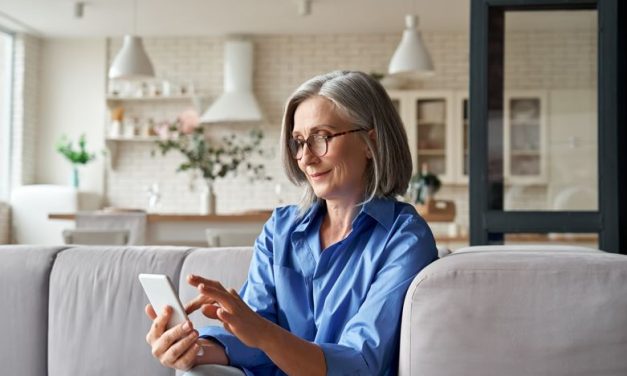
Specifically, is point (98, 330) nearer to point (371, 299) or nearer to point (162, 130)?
point (371, 299)

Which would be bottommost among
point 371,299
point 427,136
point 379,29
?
point 371,299

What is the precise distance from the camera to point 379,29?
30.6 feet

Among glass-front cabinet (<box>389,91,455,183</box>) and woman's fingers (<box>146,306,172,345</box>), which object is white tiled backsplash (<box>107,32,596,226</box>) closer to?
glass-front cabinet (<box>389,91,455,183</box>)

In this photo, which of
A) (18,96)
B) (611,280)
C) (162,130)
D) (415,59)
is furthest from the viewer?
(18,96)

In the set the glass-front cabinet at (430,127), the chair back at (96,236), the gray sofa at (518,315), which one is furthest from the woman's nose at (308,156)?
the glass-front cabinet at (430,127)

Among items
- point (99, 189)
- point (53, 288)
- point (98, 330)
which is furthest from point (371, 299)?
point (99, 189)

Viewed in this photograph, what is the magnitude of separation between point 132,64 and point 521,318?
5.85 m

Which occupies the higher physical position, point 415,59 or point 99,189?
point 415,59

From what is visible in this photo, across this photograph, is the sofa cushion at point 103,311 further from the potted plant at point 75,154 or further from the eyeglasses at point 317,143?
the potted plant at point 75,154

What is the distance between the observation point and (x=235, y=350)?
6.23 ft

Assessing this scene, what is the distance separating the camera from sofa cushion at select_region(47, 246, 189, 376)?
2.42m

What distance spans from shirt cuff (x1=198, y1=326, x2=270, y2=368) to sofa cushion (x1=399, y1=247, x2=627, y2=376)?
0.35 m

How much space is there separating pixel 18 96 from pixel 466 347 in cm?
865

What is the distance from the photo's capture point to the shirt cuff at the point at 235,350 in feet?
6.22
